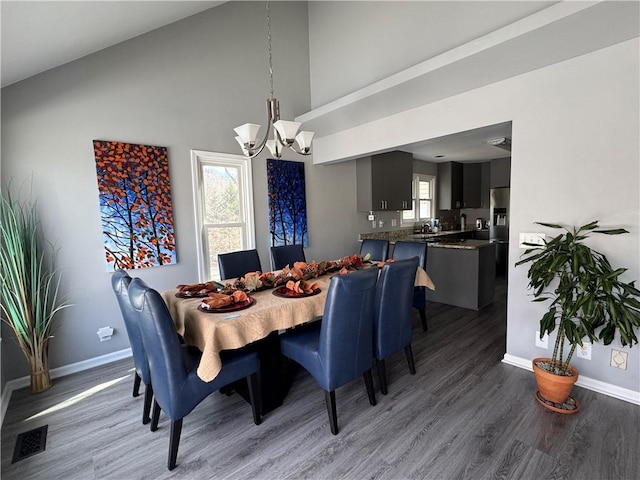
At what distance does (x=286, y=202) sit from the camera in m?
4.16

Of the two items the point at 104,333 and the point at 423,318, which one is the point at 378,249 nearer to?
the point at 423,318

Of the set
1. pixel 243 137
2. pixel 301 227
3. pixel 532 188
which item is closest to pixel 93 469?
pixel 243 137

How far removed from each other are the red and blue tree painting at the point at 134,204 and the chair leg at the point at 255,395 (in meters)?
1.80

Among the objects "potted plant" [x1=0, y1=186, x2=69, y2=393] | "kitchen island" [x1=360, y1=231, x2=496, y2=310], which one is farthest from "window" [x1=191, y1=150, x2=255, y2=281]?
"kitchen island" [x1=360, y1=231, x2=496, y2=310]

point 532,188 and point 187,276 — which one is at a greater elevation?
point 532,188

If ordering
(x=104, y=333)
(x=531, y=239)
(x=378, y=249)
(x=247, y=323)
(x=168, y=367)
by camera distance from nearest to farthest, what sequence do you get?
(x=168, y=367) → (x=247, y=323) → (x=531, y=239) → (x=104, y=333) → (x=378, y=249)

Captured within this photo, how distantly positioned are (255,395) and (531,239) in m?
2.48

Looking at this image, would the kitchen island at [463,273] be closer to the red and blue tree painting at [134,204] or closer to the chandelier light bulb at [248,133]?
the chandelier light bulb at [248,133]

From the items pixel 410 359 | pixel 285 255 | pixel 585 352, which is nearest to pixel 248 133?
pixel 285 255

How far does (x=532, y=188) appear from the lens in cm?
249

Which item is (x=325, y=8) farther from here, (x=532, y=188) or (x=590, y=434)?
(x=590, y=434)

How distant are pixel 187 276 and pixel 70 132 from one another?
1.68 m

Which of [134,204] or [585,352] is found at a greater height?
[134,204]

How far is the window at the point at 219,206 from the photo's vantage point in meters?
3.41
